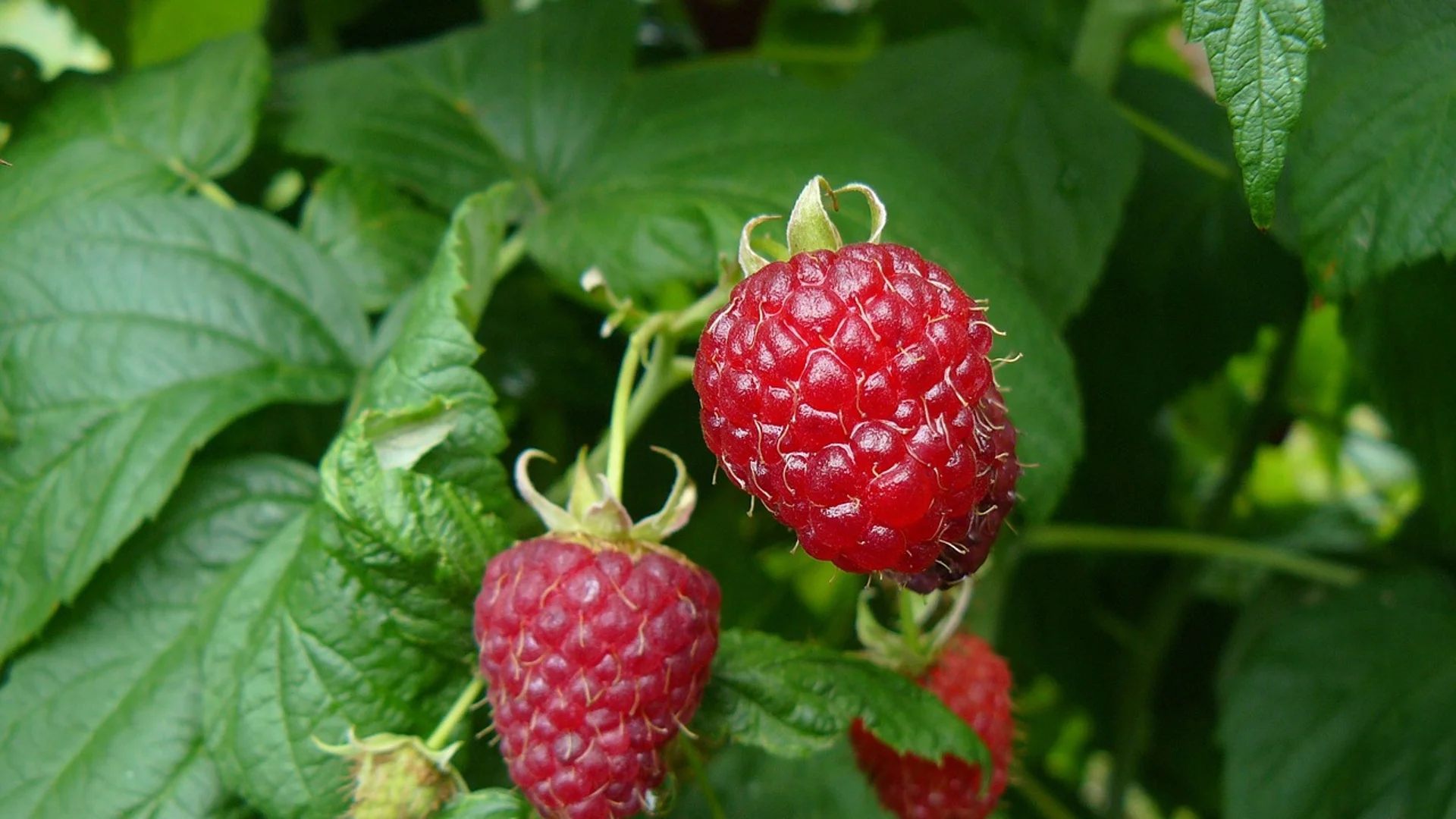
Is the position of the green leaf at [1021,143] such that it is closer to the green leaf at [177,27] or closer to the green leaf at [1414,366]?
the green leaf at [1414,366]

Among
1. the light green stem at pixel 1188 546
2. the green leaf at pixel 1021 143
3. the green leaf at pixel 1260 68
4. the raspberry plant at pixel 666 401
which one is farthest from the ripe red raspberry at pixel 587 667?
the light green stem at pixel 1188 546

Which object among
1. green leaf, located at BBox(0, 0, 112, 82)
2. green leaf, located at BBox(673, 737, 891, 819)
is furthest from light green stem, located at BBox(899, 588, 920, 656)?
green leaf, located at BBox(0, 0, 112, 82)

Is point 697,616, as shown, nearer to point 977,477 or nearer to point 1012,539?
point 977,477

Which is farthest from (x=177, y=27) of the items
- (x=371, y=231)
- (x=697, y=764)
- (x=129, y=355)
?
(x=697, y=764)

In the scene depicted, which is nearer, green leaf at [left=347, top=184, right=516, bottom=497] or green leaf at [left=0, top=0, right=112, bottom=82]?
green leaf at [left=347, top=184, right=516, bottom=497]

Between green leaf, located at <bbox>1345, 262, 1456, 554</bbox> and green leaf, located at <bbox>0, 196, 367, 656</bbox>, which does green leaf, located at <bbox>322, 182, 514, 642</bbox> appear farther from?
green leaf, located at <bbox>1345, 262, 1456, 554</bbox>

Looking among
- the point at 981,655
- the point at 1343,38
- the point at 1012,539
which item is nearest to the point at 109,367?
the point at 981,655
